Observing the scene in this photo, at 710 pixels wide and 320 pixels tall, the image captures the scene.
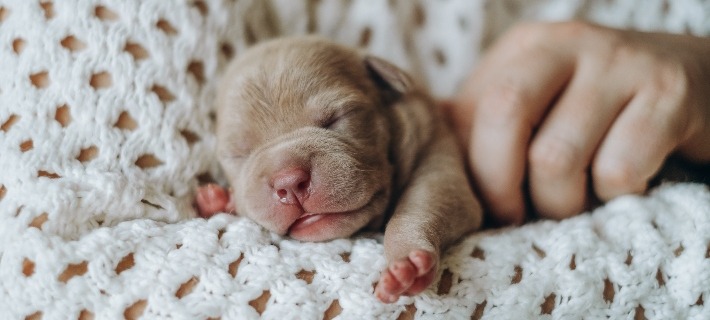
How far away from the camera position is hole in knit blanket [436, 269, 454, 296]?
1.09m

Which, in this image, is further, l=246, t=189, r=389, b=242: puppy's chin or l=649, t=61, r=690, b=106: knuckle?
l=649, t=61, r=690, b=106: knuckle

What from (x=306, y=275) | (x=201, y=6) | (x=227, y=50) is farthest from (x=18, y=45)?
(x=306, y=275)

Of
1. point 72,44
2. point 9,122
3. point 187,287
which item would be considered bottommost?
point 187,287

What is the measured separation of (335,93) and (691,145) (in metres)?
0.89

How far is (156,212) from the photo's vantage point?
124cm

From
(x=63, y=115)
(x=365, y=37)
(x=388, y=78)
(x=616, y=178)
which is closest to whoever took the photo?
(x=63, y=115)

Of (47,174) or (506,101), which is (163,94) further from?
(506,101)

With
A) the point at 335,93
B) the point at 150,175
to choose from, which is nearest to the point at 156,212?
the point at 150,175

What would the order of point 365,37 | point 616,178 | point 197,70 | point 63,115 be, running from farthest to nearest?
point 365,37 → point 197,70 → point 616,178 → point 63,115

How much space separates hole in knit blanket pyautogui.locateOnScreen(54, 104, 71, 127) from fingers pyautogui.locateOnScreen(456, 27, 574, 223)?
0.94 meters

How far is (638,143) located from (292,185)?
767mm

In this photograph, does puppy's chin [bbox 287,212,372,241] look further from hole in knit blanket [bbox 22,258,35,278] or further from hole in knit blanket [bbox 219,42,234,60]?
hole in knit blanket [bbox 219,42,234,60]

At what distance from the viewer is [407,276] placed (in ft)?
3.27

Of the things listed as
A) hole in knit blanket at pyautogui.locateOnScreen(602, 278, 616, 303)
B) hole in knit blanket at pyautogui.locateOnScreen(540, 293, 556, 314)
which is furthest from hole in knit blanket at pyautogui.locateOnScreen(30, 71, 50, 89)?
hole in knit blanket at pyautogui.locateOnScreen(602, 278, 616, 303)
